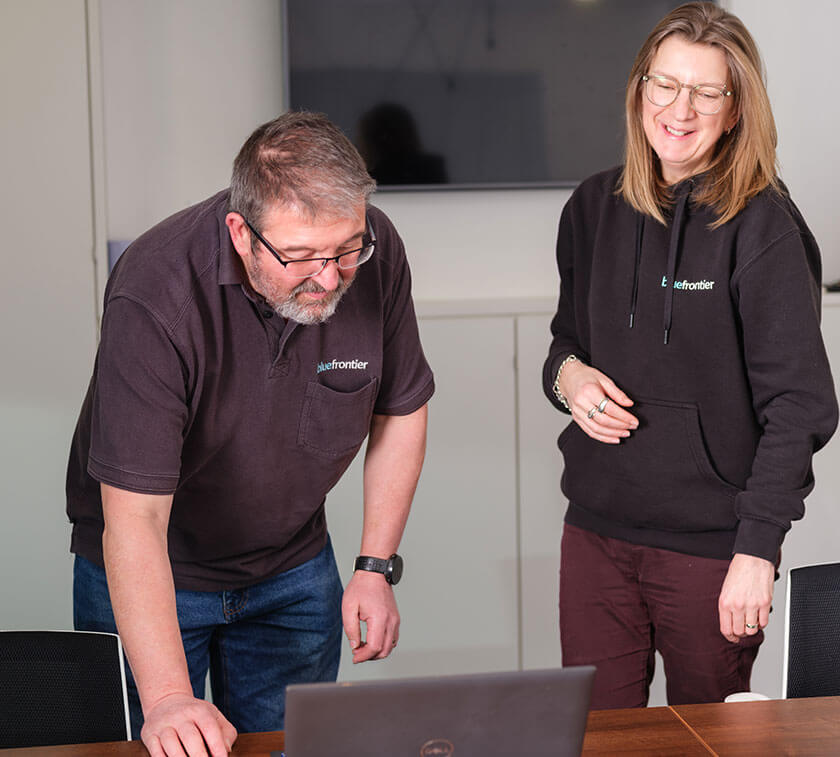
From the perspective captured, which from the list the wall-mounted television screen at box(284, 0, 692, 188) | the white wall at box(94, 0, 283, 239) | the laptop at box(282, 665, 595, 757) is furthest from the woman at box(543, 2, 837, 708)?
the white wall at box(94, 0, 283, 239)

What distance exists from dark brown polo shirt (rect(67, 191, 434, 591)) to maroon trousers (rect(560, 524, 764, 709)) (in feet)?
1.55

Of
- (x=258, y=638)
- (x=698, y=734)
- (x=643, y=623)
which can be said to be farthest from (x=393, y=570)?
(x=698, y=734)

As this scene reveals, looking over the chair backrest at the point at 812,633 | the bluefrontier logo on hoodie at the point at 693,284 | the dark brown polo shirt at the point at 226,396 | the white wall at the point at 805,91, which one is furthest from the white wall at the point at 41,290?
the white wall at the point at 805,91

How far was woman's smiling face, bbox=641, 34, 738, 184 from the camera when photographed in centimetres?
177

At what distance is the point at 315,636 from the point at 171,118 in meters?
1.77

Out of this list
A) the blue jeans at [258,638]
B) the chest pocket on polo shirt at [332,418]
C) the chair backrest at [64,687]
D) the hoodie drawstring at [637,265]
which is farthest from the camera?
the hoodie drawstring at [637,265]

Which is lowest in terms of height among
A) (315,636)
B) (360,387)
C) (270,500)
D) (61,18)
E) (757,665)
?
(757,665)

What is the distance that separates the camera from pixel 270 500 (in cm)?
168

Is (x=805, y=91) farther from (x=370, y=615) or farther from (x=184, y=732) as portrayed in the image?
(x=184, y=732)

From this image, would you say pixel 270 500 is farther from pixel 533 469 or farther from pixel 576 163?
pixel 576 163

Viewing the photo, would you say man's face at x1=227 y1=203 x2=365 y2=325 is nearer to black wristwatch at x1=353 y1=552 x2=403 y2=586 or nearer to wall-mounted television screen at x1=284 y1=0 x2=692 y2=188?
black wristwatch at x1=353 y1=552 x2=403 y2=586

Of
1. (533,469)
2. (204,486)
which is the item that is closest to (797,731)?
(204,486)

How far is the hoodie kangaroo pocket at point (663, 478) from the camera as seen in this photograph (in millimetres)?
1807

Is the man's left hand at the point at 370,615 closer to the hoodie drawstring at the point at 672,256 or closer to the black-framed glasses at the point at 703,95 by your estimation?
the hoodie drawstring at the point at 672,256
